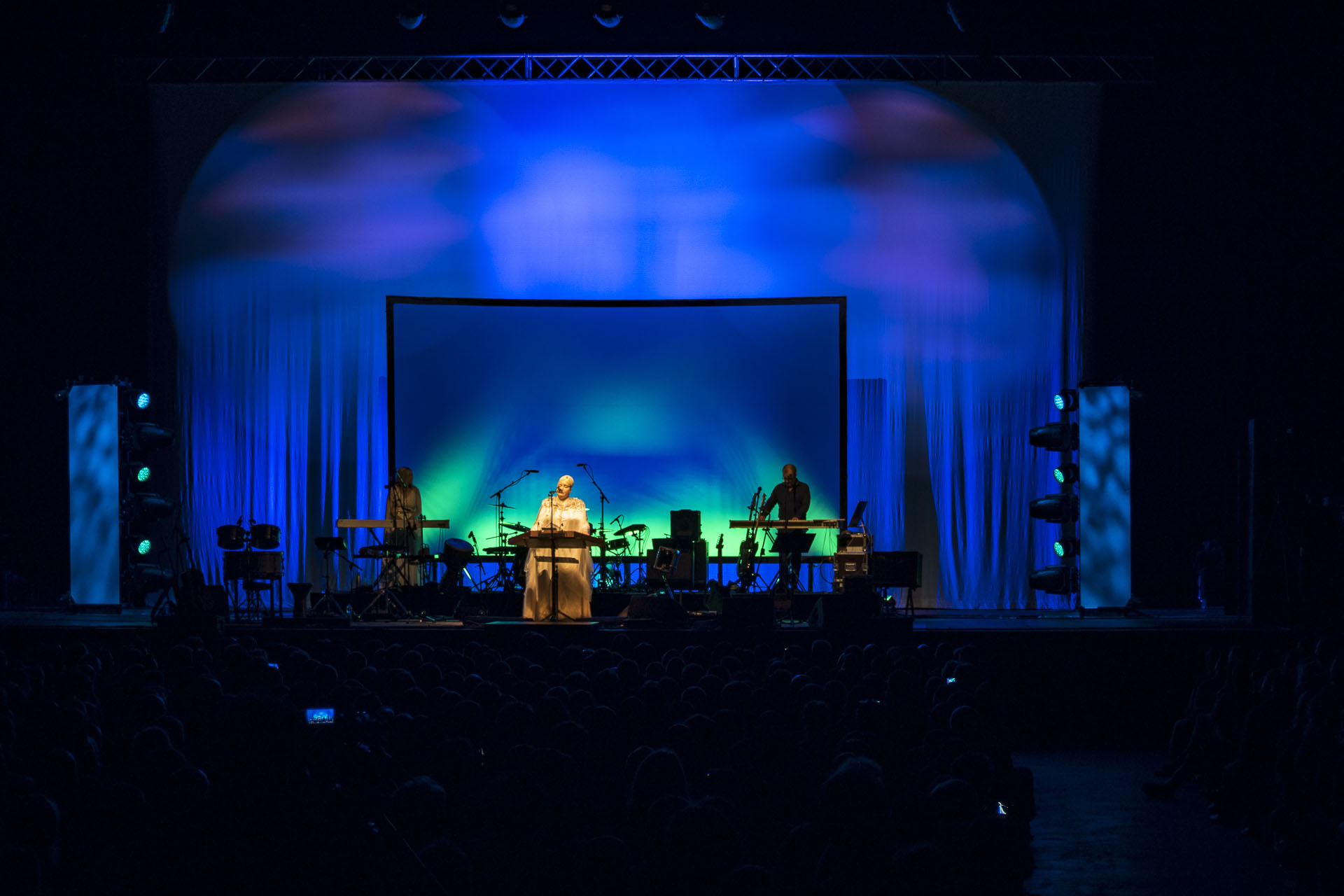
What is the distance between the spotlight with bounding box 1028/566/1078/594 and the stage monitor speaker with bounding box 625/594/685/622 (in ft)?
12.2

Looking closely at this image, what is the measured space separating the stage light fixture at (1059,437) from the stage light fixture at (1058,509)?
463 millimetres

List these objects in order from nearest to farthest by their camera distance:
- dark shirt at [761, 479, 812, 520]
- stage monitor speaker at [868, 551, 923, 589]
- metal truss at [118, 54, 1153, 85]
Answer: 1. stage monitor speaker at [868, 551, 923, 589]
2. metal truss at [118, 54, 1153, 85]
3. dark shirt at [761, 479, 812, 520]

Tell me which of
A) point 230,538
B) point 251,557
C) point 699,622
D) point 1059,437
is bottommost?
point 699,622

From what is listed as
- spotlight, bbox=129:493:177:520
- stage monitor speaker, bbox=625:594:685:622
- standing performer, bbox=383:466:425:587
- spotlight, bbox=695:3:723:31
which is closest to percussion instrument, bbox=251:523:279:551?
standing performer, bbox=383:466:425:587

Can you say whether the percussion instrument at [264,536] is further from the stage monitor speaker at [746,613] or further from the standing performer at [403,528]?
the stage monitor speaker at [746,613]

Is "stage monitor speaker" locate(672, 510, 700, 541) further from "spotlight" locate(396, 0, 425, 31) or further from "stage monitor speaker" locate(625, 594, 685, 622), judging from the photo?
"spotlight" locate(396, 0, 425, 31)

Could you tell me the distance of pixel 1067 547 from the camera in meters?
11.8

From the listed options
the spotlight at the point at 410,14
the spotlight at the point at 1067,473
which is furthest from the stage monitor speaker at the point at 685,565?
the spotlight at the point at 410,14

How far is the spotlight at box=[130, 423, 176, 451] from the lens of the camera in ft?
39.4

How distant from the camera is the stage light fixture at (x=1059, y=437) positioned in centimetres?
1187

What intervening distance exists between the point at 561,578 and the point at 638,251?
464 centimetres

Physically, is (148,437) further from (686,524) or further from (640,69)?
(640,69)

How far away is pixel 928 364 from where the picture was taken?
13742mm

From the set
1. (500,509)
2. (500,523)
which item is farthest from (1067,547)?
(500,509)
